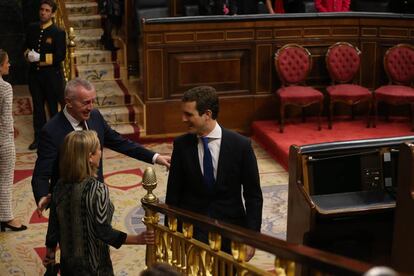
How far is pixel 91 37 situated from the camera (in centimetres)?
982

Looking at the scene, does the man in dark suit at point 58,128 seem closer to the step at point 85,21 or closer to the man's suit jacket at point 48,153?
the man's suit jacket at point 48,153

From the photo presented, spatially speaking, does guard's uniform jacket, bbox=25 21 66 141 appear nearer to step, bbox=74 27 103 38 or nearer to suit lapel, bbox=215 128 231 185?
step, bbox=74 27 103 38

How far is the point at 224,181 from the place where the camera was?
386 centimetres

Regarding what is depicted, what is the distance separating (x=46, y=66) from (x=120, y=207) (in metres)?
2.07

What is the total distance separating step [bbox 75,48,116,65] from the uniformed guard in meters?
1.45

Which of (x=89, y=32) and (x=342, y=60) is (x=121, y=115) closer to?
(x=89, y=32)

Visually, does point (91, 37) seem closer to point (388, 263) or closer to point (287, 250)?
point (388, 263)

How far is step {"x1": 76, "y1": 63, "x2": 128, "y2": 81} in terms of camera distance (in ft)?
30.6

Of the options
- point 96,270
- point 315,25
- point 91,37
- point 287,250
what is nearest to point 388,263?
point 96,270

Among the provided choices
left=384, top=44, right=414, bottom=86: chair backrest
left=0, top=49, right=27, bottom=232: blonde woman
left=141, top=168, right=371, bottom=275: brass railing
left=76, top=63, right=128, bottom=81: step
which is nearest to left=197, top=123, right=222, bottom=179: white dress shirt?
left=141, top=168, right=371, bottom=275: brass railing

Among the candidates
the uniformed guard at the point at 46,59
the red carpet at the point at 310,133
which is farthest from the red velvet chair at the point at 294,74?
the uniformed guard at the point at 46,59

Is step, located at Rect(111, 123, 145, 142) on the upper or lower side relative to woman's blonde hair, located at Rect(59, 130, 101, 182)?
lower

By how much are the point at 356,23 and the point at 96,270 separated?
5914mm

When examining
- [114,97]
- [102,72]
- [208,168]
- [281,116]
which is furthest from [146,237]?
[102,72]
